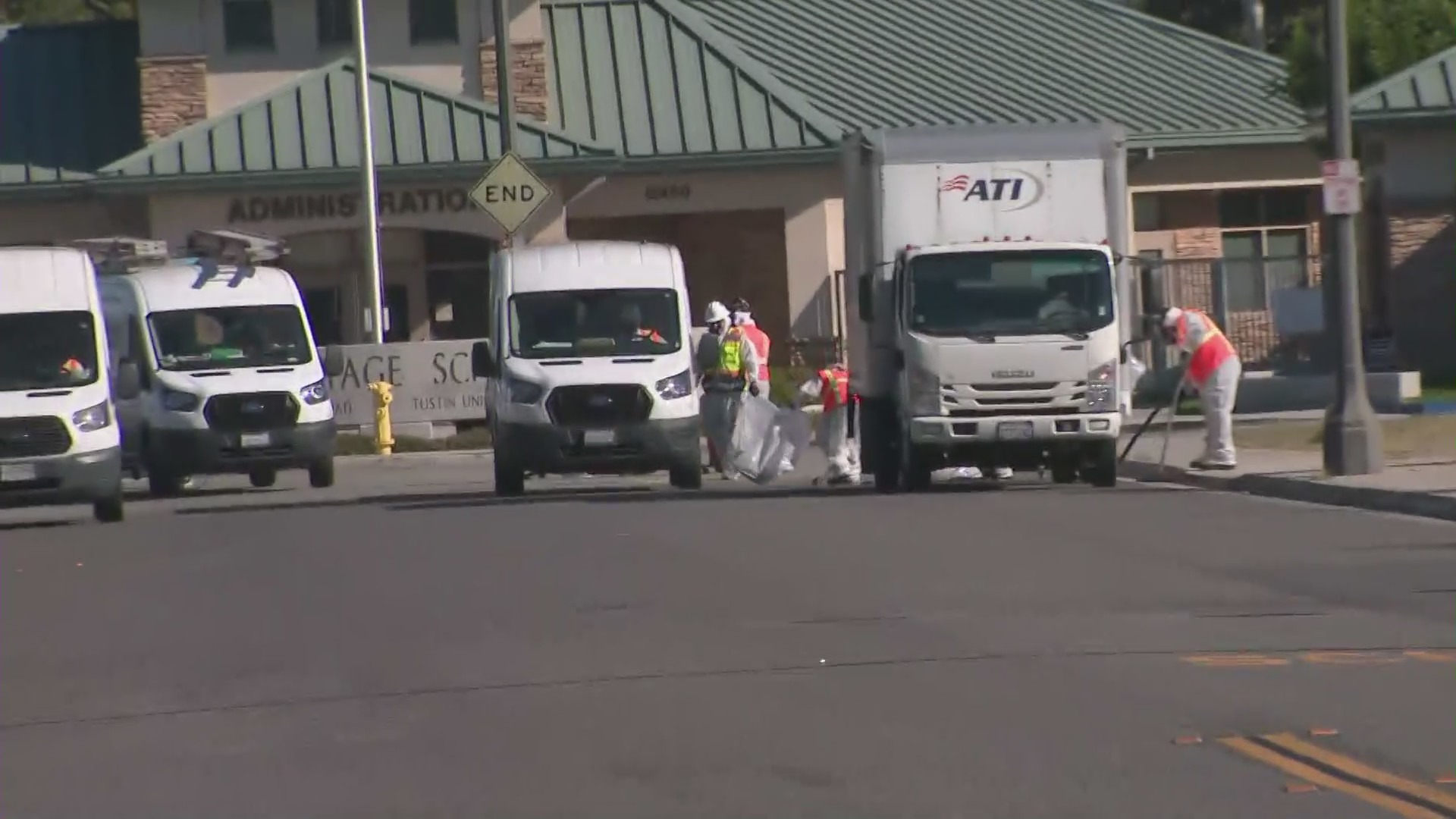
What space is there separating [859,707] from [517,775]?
183 cm

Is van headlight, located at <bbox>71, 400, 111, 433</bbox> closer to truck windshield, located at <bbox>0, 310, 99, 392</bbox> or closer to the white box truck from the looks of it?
truck windshield, located at <bbox>0, 310, 99, 392</bbox>

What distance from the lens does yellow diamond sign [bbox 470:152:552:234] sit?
30.5m

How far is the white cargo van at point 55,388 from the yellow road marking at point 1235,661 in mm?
13790

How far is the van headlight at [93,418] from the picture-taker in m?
23.0

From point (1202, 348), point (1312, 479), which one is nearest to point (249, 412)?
point (1202, 348)

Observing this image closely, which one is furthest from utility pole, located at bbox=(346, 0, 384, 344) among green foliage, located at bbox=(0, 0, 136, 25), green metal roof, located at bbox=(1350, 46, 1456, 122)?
green foliage, located at bbox=(0, 0, 136, 25)

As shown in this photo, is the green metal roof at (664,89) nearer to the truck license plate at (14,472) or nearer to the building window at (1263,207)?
the building window at (1263,207)

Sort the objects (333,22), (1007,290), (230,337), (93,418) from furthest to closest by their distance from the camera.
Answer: (333,22) < (230,337) < (93,418) < (1007,290)

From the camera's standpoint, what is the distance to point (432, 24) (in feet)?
140

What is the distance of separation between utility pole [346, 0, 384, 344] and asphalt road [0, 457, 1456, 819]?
14.6 metres

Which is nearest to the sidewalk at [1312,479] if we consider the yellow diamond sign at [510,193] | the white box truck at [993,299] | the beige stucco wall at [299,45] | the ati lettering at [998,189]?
the white box truck at [993,299]

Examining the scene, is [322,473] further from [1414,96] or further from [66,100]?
[66,100]

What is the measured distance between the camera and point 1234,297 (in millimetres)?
39844

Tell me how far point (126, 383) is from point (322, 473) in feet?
10.6
